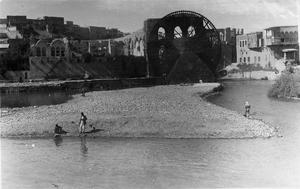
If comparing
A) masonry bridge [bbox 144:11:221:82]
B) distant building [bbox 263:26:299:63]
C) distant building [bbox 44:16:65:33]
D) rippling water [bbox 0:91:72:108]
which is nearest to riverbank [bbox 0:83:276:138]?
rippling water [bbox 0:91:72:108]

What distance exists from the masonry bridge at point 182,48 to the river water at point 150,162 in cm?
2830

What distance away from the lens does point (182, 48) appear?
44125mm

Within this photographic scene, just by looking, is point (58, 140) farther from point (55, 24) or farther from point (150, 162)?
point (55, 24)

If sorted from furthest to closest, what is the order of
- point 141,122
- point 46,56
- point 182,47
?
point 182,47, point 46,56, point 141,122

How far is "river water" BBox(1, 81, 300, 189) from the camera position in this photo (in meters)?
9.82

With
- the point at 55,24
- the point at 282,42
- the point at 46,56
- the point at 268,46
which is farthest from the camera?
the point at 268,46

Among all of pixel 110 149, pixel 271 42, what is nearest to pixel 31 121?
pixel 110 149

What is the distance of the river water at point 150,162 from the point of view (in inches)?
387

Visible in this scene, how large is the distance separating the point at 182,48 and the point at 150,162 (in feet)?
109

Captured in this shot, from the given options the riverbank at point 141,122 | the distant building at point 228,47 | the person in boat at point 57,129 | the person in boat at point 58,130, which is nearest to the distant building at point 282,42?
the distant building at point 228,47

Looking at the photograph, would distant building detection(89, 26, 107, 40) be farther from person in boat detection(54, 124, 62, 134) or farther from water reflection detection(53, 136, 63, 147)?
water reflection detection(53, 136, 63, 147)

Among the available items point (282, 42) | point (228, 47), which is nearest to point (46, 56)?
point (282, 42)

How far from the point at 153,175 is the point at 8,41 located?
3678cm

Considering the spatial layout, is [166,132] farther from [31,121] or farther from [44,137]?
[31,121]
